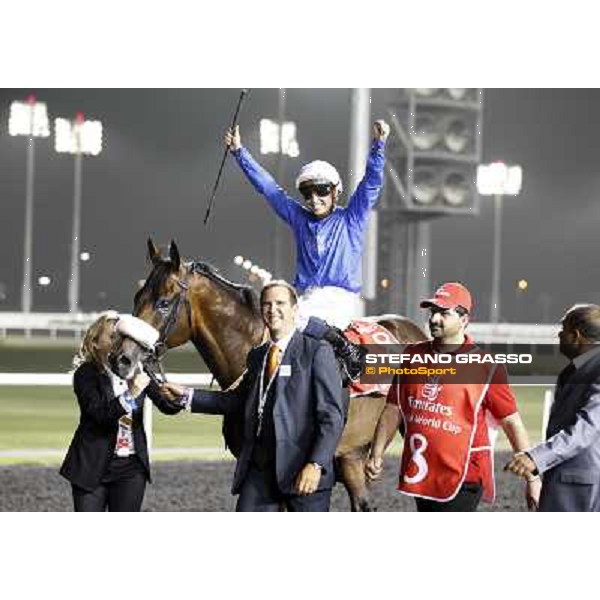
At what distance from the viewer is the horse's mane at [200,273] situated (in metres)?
4.62

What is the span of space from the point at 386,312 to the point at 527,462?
2.03m

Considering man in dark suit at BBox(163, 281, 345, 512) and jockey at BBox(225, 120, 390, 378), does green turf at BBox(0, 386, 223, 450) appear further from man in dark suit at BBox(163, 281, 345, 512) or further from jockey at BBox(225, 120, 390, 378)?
man in dark suit at BBox(163, 281, 345, 512)

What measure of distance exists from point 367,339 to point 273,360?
107 cm

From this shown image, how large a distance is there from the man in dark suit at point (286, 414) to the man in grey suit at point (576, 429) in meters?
0.61

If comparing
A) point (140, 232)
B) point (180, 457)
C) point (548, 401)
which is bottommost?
point (180, 457)

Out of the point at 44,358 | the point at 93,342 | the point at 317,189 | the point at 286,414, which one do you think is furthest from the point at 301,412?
the point at 44,358

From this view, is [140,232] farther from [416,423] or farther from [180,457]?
[180,457]

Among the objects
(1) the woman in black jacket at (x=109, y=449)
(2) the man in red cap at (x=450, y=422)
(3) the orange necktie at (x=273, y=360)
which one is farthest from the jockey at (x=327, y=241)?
(1) the woman in black jacket at (x=109, y=449)

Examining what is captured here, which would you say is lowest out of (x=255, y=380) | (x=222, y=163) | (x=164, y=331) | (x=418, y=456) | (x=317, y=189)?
(x=418, y=456)

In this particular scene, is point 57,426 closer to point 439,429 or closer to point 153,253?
point 153,253

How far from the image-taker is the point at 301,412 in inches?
148
